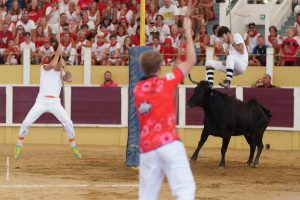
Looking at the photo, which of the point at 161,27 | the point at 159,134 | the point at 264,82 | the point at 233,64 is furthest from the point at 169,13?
the point at 159,134

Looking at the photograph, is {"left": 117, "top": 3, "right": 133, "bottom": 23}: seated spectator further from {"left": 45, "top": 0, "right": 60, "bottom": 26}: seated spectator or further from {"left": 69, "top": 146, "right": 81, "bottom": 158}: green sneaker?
{"left": 69, "top": 146, "right": 81, "bottom": 158}: green sneaker

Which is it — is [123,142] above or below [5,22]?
below

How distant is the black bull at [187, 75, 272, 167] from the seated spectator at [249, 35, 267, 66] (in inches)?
130

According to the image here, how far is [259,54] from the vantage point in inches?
838

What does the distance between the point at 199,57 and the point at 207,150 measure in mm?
2013

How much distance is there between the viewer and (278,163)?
1861 cm

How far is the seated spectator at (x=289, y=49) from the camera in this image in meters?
21.1

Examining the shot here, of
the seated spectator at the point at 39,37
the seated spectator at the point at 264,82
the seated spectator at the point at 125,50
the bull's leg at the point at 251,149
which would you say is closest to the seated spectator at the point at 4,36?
the seated spectator at the point at 39,37

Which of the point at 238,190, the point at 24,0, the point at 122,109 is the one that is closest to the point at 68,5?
the point at 24,0

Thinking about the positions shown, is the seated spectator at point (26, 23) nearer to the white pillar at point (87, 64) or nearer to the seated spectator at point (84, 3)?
the seated spectator at point (84, 3)

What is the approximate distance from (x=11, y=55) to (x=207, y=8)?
4431mm

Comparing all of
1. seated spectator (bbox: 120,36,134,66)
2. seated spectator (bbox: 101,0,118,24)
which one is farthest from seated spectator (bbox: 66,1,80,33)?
seated spectator (bbox: 120,36,134,66)

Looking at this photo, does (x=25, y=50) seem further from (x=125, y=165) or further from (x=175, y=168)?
(x=175, y=168)

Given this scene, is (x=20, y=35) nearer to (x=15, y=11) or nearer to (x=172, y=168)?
(x=15, y=11)
